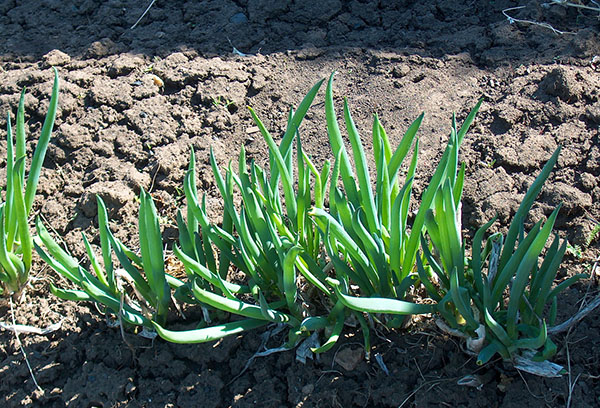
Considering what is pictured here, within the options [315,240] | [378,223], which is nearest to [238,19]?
[315,240]

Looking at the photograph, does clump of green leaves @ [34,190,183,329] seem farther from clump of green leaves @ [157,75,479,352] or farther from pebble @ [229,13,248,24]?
pebble @ [229,13,248,24]

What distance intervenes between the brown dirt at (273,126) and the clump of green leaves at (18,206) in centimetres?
11

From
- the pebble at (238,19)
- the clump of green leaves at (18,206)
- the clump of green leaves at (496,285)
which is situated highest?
the pebble at (238,19)

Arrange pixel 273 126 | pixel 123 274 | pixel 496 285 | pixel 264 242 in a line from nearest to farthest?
pixel 496 285 < pixel 264 242 < pixel 123 274 < pixel 273 126

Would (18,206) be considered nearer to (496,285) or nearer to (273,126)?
(273,126)

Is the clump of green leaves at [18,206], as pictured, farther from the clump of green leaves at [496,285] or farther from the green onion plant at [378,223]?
the clump of green leaves at [496,285]

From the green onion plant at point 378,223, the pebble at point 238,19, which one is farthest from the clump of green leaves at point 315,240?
the pebble at point 238,19

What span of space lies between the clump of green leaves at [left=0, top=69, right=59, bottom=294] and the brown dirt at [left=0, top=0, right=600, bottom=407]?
4.1 inches

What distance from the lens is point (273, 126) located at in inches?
99.3

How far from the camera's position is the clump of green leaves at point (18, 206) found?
1.78 meters

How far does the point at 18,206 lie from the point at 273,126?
40.1 inches

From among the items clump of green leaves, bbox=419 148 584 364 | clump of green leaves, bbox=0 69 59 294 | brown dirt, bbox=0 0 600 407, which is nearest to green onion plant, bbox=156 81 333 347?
brown dirt, bbox=0 0 600 407

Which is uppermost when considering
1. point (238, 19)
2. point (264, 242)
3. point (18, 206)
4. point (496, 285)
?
point (238, 19)

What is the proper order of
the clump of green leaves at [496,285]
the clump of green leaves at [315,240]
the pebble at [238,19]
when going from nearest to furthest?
the clump of green leaves at [496,285]
the clump of green leaves at [315,240]
the pebble at [238,19]
